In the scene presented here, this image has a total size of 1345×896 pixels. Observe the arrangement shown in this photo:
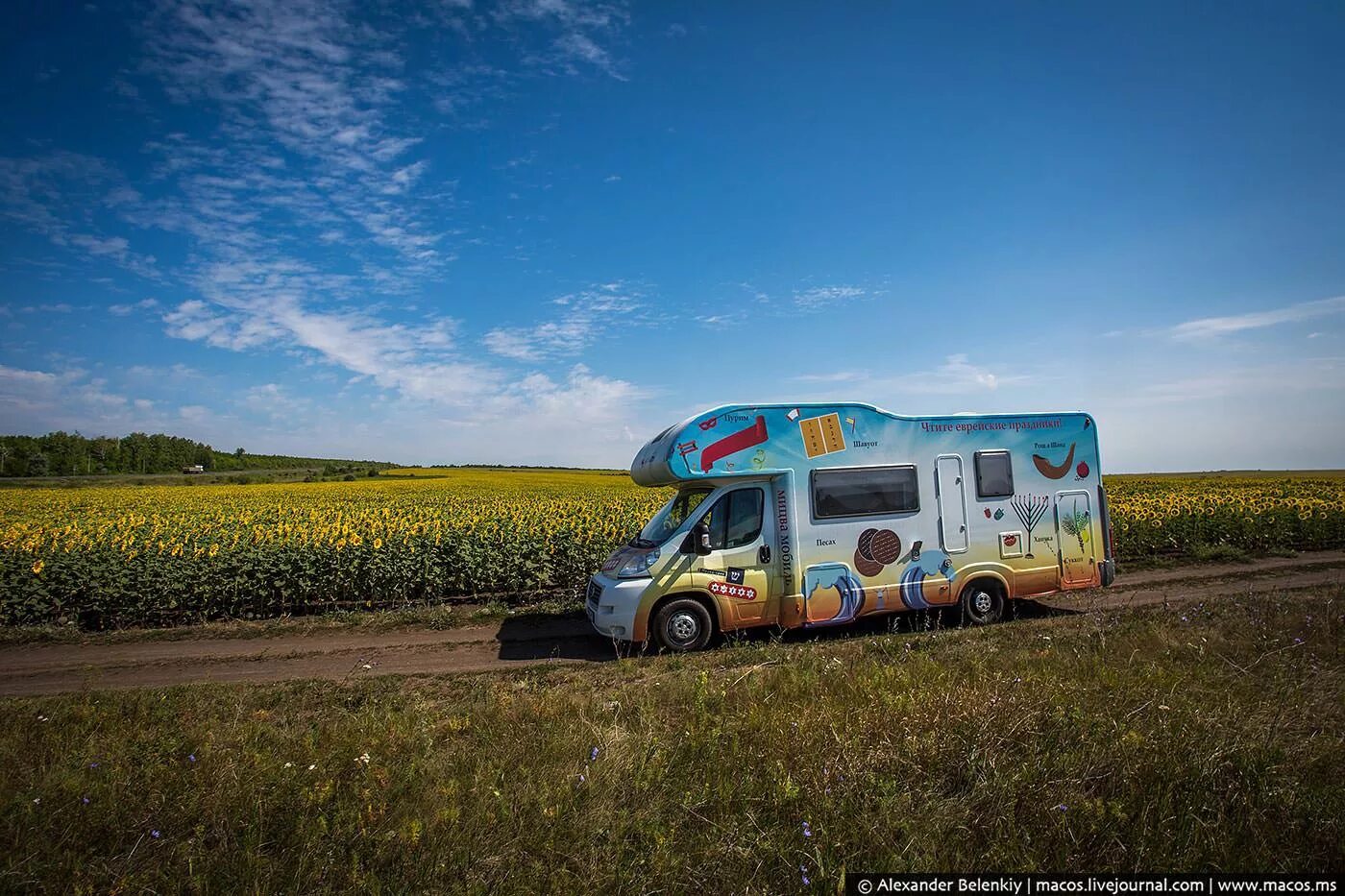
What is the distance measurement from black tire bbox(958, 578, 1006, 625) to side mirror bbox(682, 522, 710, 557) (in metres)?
4.23

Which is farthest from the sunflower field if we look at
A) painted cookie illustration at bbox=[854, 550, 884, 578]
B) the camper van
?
painted cookie illustration at bbox=[854, 550, 884, 578]

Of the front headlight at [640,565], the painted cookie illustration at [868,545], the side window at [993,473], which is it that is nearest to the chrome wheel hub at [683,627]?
the front headlight at [640,565]

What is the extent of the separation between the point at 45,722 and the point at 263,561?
7.08m

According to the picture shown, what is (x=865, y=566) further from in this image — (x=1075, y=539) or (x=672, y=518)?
(x=1075, y=539)

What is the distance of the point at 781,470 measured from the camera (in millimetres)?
9516

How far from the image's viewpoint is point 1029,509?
10508 mm

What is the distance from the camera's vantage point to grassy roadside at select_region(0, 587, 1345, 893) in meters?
3.35

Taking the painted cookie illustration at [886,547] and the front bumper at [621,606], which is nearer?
the front bumper at [621,606]

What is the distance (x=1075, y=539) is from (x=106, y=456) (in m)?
110

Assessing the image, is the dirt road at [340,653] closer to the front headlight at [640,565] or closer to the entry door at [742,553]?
the front headlight at [640,565]

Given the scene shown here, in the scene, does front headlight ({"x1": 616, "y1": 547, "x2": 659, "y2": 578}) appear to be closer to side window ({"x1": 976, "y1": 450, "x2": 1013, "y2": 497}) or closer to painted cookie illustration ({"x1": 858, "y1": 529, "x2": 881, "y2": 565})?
painted cookie illustration ({"x1": 858, "y1": 529, "x2": 881, "y2": 565})

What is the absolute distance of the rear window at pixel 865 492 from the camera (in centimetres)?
962

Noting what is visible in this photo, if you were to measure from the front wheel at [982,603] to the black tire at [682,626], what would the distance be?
4.10 meters

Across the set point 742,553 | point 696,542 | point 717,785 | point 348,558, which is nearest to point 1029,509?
point 742,553
